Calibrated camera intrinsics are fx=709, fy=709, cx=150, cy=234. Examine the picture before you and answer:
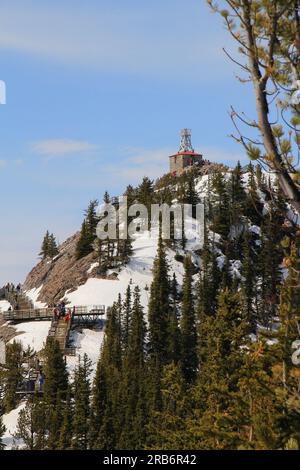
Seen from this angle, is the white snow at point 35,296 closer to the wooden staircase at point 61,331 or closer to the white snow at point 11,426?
the wooden staircase at point 61,331

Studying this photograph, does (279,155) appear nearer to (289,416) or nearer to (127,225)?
(289,416)

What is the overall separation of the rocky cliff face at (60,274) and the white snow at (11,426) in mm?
32747

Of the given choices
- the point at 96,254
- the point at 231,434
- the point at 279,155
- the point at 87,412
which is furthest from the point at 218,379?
the point at 96,254

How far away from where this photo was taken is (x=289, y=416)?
619 inches

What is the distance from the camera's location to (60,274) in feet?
346

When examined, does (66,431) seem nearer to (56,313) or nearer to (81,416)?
(81,416)

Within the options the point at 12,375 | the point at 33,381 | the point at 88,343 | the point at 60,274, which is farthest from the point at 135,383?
the point at 60,274

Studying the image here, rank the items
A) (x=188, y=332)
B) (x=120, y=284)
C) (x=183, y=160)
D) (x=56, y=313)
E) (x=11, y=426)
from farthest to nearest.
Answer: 1. (x=183, y=160)
2. (x=120, y=284)
3. (x=188, y=332)
4. (x=56, y=313)
5. (x=11, y=426)

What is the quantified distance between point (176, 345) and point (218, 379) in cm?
5405

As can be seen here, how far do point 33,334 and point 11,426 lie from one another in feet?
72.4

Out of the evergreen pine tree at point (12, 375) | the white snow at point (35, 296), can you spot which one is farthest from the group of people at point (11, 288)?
the evergreen pine tree at point (12, 375)

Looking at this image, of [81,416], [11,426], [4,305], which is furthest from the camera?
[4,305]

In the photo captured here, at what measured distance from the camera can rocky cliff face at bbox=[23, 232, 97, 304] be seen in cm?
9881

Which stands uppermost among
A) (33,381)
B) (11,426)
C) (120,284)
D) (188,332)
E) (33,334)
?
(120,284)
